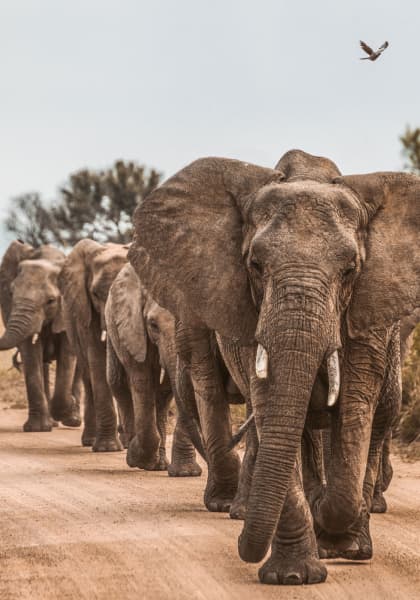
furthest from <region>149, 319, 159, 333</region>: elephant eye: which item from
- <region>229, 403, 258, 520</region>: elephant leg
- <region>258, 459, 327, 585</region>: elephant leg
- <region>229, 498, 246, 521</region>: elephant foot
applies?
<region>258, 459, 327, 585</region>: elephant leg

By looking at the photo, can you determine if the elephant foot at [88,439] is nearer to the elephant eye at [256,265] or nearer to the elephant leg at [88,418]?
the elephant leg at [88,418]

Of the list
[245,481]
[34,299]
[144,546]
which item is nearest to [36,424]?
[34,299]

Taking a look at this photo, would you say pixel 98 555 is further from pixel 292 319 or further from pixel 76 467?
pixel 76 467

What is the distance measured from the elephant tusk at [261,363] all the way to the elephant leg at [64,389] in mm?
12600

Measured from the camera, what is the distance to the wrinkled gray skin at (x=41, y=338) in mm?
18875

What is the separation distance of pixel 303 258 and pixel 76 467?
6.65 meters

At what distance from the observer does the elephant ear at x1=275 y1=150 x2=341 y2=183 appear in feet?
25.6

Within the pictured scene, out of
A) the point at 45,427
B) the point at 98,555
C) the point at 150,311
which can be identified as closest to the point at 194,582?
the point at 98,555

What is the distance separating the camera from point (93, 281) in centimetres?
1614

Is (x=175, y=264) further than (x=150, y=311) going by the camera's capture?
No

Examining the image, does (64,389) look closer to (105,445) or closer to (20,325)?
(20,325)

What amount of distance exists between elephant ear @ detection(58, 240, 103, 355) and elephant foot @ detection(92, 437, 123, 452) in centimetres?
144

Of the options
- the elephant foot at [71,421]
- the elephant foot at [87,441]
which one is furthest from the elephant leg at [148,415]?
the elephant foot at [71,421]

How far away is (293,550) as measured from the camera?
280 inches
